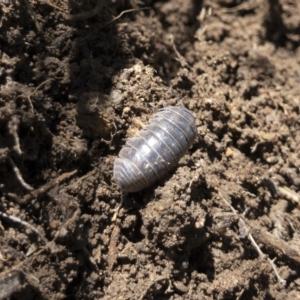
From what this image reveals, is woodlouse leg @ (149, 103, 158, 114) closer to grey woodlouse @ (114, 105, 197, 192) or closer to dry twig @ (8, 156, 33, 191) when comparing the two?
grey woodlouse @ (114, 105, 197, 192)

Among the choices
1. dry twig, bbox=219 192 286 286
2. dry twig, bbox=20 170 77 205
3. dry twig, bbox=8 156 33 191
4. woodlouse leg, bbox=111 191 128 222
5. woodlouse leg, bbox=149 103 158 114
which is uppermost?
woodlouse leg, bbox=149 103 158 114

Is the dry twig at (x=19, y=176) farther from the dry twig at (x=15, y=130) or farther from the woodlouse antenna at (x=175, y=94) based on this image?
the woodlouse antenna at (x=175, y=94)

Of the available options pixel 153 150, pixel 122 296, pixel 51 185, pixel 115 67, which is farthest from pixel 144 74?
pixel 122 296

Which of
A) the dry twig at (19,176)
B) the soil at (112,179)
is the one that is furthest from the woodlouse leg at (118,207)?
the dry twig at (19,176)

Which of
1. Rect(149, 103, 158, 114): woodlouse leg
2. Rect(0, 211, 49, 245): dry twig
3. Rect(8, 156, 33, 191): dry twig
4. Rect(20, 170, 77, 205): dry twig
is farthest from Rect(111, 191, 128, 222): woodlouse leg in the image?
Rect(149, 103, 158, 114): woodlouse leg

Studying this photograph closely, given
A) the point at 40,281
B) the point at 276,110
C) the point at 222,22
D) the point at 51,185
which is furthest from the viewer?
the point at 222,22

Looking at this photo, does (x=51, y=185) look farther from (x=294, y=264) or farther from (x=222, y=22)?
(x=222, y=22)
